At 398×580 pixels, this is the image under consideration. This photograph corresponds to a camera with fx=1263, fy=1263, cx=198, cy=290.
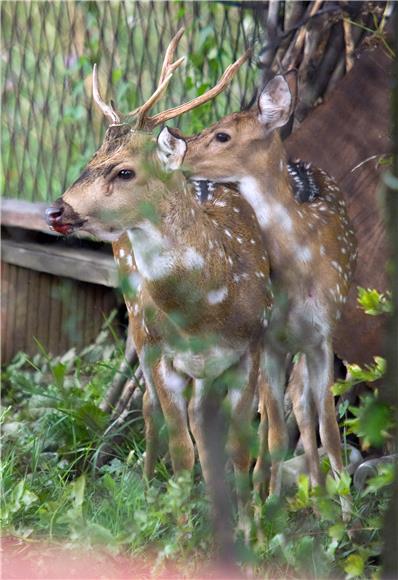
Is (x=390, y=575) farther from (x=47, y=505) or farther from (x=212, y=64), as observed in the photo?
(x=212, y=64)

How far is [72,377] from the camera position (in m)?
6.71

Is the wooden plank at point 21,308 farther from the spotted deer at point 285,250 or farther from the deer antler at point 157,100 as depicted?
the deer antler at point 157,100

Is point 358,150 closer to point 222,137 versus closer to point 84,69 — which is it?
point 222,137

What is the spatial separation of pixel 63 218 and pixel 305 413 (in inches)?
57.5

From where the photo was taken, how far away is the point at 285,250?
4727mm

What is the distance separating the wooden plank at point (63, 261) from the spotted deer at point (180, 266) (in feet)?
6.54

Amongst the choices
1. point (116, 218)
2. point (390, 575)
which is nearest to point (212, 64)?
point (116, 218)

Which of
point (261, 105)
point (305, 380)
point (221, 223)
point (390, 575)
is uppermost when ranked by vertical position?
point (261, 105)

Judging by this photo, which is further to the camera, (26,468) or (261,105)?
(26,468)

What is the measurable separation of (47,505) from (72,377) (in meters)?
2.16

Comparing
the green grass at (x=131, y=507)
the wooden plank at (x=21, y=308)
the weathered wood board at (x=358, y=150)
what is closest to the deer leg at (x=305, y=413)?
the green grass at (x=131, y=507)

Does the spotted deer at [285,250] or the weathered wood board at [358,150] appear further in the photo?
the weathered wood board at [358,150]

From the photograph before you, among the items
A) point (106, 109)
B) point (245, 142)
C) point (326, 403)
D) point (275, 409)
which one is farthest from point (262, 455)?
point (106, 109)

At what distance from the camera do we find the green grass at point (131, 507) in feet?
12.6
